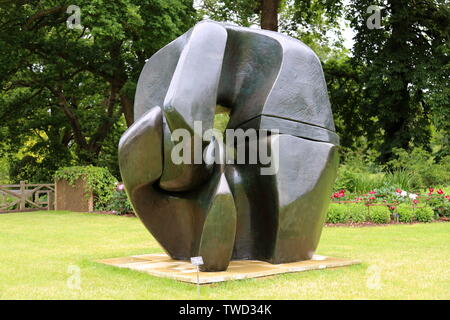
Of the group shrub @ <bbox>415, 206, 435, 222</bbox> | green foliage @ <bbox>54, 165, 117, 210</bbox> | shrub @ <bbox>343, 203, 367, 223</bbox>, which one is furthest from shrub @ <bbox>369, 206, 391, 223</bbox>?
green foliage @ <bbox>54, 165, 117, 210</bbox>

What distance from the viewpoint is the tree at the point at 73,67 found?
17375 mm

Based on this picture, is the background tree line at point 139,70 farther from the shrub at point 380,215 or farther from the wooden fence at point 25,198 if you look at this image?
the shrub at point 380,215

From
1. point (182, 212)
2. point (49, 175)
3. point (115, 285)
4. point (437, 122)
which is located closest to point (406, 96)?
point (437, 122)

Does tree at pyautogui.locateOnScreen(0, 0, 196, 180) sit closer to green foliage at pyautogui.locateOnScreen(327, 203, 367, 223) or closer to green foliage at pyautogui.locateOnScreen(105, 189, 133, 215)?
green foliage at pyautogui.locateOnScreen(105, 189, 133, 215)

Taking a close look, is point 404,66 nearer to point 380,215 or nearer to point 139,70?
point 380,215

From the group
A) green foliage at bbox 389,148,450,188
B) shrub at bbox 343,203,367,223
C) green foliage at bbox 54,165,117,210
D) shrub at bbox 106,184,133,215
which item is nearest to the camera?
shrub at bbox 343,203,367,223

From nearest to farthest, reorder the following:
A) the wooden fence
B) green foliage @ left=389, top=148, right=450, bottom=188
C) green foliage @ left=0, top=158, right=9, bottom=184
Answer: green foliage @ left=389, top=148, right=450, bottom=188 < the wooden fence < green foliage @ left=0, top=158, right=9, bottom=184

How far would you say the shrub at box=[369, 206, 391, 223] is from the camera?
13250 mm

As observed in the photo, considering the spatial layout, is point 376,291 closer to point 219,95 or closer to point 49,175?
point 219,95

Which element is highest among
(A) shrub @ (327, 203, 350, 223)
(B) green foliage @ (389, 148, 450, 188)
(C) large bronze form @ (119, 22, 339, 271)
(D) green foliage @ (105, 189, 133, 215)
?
(C) large bronze form @ (119, 22, 339, 271)

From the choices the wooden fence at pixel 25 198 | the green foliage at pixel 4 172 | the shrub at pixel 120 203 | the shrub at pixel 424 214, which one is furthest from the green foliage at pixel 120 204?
the green foliage at pixel 4 172

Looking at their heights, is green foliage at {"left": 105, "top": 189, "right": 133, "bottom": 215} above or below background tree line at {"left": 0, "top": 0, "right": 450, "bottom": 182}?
below

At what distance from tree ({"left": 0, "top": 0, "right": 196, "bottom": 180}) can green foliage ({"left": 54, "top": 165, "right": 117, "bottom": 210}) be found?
3.05m

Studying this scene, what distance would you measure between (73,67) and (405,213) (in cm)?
1368
